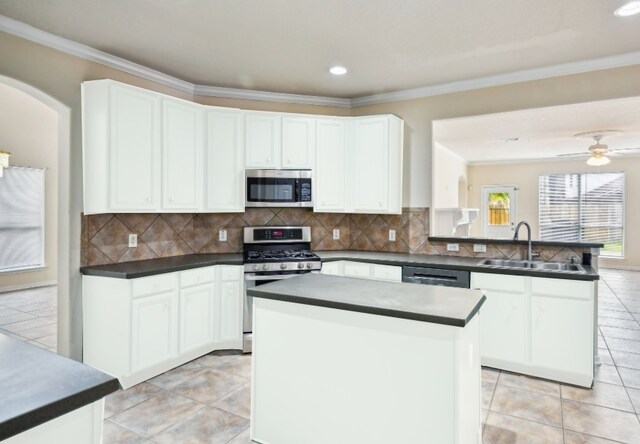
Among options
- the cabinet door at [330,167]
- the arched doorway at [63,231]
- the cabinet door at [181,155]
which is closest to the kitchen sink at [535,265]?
the cabinet door at [330,167]

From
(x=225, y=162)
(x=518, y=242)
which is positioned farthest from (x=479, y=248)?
(x=225, y=162)

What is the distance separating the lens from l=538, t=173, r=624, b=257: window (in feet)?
28.9

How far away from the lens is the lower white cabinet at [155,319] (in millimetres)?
2955

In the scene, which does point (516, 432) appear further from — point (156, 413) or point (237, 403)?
point (156, 413)

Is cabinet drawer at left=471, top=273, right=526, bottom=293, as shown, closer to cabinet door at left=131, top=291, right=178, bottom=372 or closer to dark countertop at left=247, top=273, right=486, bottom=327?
dark countertop at left=247, top=273, right=486, bottom=327

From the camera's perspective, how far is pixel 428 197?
4.23 metres

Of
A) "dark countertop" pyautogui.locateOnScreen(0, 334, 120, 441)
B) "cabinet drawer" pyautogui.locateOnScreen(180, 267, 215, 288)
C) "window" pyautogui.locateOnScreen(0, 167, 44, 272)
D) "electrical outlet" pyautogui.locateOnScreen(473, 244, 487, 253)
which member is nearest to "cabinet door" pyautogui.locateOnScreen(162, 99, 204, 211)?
"cabinet drawer" pyautogui.locateOnScreen(180, 267, 215, 288)

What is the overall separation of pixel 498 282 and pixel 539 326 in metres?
0.45

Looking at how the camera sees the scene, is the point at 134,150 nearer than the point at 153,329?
No

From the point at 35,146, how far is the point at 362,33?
20.1 ft

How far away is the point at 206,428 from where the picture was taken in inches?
96.1

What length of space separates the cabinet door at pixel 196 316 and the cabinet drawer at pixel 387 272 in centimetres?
157

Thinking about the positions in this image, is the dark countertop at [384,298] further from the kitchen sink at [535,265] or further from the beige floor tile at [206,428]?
the kitchen sink at [535,265]

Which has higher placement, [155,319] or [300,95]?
[300,95]
